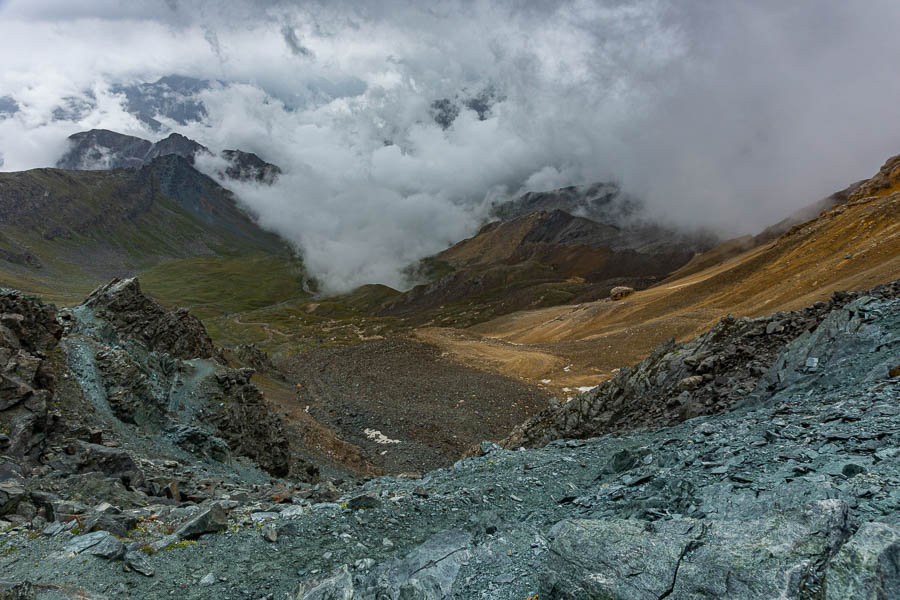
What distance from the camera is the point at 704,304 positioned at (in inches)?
3049

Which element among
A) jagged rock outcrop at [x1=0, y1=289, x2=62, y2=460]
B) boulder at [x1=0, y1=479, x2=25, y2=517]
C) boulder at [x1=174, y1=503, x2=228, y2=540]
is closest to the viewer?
boulder at [x1=174, y1=503, x2=228, y2=540]

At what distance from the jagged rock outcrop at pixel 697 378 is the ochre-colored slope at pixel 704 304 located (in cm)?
2440

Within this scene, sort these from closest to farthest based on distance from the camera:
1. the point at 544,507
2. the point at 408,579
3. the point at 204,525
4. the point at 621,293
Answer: the point at 408,579, the point at 204,525, the point at 544,507, the point at 621,293

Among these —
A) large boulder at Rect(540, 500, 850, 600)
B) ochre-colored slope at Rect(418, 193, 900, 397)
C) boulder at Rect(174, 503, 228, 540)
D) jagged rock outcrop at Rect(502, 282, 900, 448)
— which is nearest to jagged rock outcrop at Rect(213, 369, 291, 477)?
jagged rock outcrop at Rect(502, 282, 900, 448)

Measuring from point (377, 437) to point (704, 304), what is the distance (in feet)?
209

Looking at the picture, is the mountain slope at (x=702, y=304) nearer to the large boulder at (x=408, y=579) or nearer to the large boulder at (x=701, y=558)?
the large boulder at (x=408, y=579)

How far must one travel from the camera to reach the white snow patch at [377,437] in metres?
37.5

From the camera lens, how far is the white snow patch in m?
37.5

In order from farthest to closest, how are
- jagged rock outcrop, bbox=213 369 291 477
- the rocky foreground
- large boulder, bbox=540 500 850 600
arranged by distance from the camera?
jagged rock outcrop, bbox=213 369 291 477 < the rocky foreground < large boulder, bbox=540 500 850 600

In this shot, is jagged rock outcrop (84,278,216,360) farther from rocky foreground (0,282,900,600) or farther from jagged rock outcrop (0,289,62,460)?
rocky foreground (0,282,900,600)

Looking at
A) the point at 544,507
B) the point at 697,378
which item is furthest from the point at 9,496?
the point at 697,378

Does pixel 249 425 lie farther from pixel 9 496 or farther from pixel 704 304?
→ pixel 704 304

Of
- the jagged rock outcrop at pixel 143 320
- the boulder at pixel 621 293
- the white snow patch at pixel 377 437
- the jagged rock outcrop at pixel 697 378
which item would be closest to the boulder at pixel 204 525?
the jagged rock outcrop at pixel 697 378

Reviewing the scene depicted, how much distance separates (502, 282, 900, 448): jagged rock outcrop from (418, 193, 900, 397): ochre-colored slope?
24.4 m
